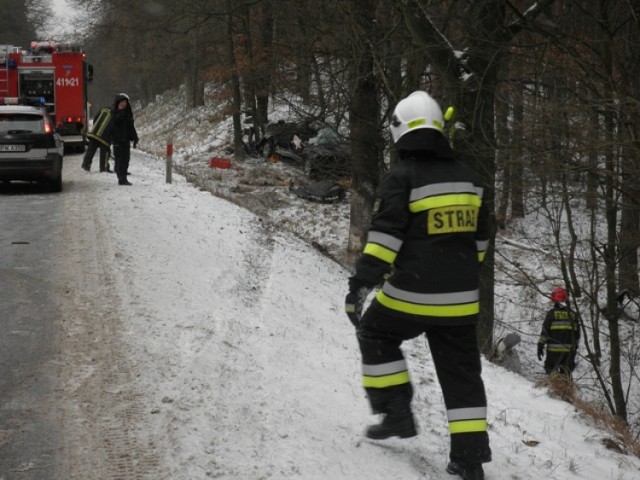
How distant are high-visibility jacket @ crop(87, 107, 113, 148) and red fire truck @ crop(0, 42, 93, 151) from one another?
28.5 feet

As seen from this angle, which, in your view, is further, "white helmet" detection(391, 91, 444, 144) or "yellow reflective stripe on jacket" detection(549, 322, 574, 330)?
"yellow reflective stripe on jacket" detection(549, 322, 574, 330)

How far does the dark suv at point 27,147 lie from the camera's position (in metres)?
13.5

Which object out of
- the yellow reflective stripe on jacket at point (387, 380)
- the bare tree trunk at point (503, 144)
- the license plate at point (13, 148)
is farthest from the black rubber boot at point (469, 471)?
the license plate at point (13, 148)

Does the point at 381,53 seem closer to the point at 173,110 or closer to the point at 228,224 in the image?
the point at 228,224

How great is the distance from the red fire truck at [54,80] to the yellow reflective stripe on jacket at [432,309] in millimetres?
21808

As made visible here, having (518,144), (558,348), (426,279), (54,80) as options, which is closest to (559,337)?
(558,348)

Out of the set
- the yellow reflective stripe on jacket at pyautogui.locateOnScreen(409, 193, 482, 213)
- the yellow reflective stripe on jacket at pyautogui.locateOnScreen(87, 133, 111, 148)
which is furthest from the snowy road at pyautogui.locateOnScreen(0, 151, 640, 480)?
the yellow reflective stripe on jacket at pyautogui.locateOnScreen(87, 133, 111, 148)

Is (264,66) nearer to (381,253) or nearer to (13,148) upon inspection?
(13,148)

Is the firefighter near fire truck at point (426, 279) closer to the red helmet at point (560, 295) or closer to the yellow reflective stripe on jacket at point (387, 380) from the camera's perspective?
the yellow reflective stripe on jacket at point (387, 380)

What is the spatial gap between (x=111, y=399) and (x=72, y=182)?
11.8m

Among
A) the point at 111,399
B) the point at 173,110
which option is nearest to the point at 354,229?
the point at 111,399

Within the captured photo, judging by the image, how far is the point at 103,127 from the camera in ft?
50.5

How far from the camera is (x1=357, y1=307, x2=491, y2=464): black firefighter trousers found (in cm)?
391

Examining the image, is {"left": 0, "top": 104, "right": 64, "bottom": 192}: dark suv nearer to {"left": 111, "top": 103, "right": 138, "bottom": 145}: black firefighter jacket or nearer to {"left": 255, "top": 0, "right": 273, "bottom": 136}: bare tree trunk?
{"left": 111, "top": 103, "right": 138, "bottom": 145}: black firefighter jacket
